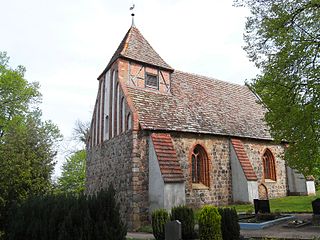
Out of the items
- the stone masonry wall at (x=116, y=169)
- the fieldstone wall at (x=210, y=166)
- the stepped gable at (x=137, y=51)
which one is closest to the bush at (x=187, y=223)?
the stone masonry wall at (x=116, y=169)

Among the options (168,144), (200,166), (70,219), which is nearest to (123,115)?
(168,144)

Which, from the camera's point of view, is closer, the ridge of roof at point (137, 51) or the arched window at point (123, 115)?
the arched window at point (123, 115)

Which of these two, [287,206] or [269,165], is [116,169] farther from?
[269,165]

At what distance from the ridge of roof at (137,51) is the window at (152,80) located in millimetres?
690

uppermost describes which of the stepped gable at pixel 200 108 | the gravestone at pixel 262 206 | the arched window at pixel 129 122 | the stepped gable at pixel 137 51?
the stepped gable at pixel 137 51

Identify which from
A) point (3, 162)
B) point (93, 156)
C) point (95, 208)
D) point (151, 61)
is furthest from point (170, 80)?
point (95, 208)

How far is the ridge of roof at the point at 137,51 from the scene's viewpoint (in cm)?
Result: 1694

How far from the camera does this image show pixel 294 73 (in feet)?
36.4

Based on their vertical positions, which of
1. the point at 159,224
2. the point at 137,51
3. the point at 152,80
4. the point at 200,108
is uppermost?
the point at 137,51

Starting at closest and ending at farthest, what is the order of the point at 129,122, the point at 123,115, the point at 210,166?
the point at 129,122
the point at 123,115
the point at 210,166

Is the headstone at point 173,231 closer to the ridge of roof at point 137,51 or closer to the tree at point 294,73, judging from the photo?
the tree at point 294,73

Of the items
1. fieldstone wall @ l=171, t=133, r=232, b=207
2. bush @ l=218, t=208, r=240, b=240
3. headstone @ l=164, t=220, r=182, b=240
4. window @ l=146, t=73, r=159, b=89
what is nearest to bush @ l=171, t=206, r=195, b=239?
bush @ l=218, t=208, r=240, b=240

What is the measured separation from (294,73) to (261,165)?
Answer: 9389 millimetres

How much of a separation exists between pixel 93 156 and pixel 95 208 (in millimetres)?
12560
